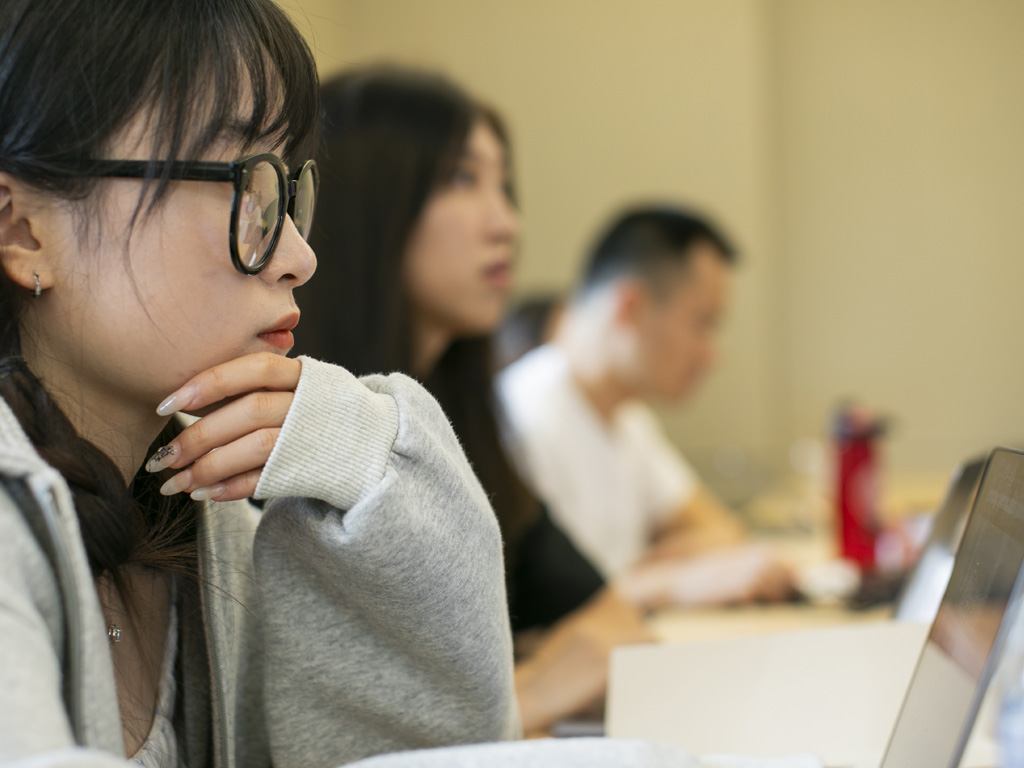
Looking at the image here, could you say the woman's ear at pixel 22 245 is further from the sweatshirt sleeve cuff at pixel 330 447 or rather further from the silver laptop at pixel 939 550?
the silver laptop at pixel 939 550

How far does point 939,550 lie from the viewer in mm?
992

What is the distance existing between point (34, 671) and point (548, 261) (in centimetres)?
290

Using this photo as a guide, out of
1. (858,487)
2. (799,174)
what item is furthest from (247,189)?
(799,174)

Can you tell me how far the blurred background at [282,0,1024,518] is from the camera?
318cm

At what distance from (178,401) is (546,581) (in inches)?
39.7

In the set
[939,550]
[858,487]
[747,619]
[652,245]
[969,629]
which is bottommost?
[747,619]

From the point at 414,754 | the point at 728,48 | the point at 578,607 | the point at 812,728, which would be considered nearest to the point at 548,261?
the point at 728,48

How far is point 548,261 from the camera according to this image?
325 cm

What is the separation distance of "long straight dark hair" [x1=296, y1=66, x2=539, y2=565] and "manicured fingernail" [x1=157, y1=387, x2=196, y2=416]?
2.08 ft

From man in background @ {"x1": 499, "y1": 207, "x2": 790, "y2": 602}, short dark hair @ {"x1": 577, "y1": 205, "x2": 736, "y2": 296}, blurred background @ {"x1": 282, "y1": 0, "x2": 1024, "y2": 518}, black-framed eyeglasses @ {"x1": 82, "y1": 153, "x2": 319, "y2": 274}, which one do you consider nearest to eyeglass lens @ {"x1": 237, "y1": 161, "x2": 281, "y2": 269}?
black-framed eyeglasses @ {"x1": 82, "y1": 153, "x2": 319, "y2": 274}

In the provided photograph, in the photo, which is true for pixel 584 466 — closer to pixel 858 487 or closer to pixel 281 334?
pixel 858 487

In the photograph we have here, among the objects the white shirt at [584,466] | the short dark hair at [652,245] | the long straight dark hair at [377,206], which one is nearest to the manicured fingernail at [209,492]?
the long straight dark hair at [377,206]

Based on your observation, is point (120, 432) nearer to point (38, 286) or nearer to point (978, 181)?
Result: point (38, 286)

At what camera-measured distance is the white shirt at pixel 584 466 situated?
205cm
